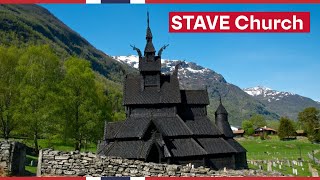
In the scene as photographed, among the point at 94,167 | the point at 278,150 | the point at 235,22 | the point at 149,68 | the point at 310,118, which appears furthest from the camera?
the point at 310,118

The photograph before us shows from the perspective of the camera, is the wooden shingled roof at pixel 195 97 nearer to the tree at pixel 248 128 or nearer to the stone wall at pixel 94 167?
the stone wall at pixel 94 167

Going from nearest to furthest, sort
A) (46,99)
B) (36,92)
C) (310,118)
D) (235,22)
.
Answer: (235,22), (36,92), (46,99), (310,118)

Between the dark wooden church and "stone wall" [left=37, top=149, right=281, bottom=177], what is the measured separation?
30.2 ft

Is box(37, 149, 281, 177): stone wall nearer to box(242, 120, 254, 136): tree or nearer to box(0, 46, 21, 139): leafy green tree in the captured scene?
box(0, 46, 21, 139): leafy green tree

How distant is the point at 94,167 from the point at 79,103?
19171mm

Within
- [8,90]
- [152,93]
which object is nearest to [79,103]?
[8,90]

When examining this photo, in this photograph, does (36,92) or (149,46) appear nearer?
(149,46)

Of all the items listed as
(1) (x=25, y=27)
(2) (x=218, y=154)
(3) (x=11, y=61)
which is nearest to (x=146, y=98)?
(2) (x=218, y=154)

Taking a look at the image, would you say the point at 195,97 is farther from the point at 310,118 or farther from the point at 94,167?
the point at 310,118

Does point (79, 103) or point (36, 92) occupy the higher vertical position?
point (36, 92)

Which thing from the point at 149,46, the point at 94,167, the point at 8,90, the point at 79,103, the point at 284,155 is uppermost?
the point at 149,46

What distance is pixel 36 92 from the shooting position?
91.8ft

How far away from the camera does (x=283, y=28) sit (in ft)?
43.5

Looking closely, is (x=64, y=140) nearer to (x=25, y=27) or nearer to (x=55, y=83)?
(x=55, y=83)
